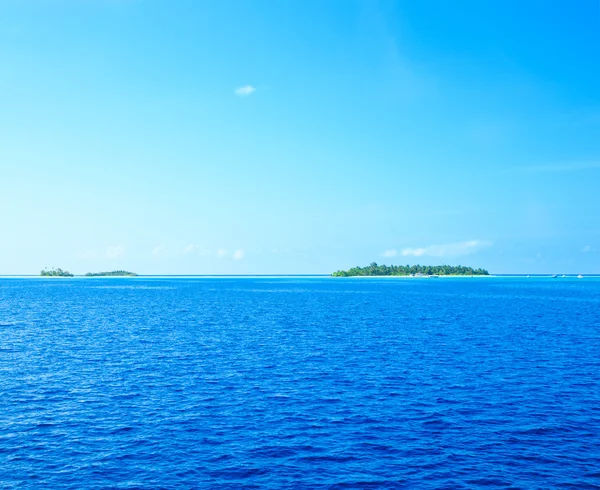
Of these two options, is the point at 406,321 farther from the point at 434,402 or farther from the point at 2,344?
the point at 2,344

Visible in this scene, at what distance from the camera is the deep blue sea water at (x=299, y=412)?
30.3 meters

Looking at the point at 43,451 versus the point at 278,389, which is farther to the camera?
the point at 278,389

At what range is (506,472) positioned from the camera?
3042cm

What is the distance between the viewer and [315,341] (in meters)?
79.0

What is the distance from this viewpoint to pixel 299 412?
41469mm

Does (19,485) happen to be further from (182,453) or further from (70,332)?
(70,332)

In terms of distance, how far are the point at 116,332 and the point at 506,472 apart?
252 feet

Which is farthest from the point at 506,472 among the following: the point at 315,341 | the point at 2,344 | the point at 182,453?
the point at 2,344

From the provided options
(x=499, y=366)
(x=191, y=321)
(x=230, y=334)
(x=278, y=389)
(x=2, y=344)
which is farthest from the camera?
(x=191, y=321)

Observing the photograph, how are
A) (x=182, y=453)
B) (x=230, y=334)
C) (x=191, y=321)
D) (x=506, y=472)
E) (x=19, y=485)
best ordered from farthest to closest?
1. (x=191, y=321)
2. (x=230, y=334)
3. (x=182, y=453)
4. (x=506, y=472)
5. (x=19, y=485)

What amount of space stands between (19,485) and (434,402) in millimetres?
33933

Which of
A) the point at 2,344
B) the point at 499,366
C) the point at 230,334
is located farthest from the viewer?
the point at 230,334

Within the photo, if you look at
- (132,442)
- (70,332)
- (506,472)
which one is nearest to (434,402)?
(506,472)

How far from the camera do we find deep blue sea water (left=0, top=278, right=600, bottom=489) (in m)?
30.3
